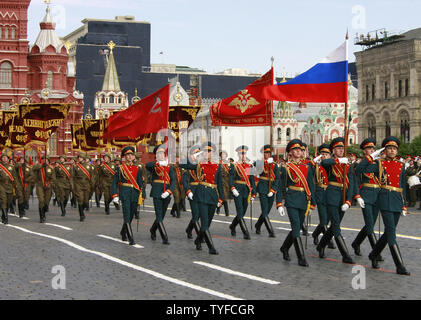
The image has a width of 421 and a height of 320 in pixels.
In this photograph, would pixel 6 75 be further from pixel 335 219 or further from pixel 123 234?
pixel 335 219

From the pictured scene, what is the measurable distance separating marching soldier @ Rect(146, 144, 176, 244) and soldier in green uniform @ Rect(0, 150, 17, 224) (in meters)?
5.64

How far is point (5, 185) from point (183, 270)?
936 centimetres

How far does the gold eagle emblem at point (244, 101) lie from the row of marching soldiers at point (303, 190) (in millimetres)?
Result: 1055

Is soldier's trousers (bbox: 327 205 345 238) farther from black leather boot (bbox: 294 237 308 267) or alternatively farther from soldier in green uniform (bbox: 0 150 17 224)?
soldier in green uniform (bbox: 0 150 17 224)

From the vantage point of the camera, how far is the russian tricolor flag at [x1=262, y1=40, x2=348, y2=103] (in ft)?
39.1

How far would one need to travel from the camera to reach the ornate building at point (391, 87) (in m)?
68.8

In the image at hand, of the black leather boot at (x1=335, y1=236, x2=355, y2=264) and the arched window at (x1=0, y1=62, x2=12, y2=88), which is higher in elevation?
the arched window at (x1=0, y1=62, x2=12, y2=88)

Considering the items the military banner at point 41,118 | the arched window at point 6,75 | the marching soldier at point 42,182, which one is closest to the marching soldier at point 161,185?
the marching soldier at point 42,182

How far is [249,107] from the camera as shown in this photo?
14250 millimetres

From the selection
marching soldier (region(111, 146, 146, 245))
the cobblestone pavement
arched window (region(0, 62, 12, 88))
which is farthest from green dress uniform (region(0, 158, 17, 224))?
arched window (region(0, 62, 12, 88))

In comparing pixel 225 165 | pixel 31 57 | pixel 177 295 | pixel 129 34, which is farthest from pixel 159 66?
pixel 177 295

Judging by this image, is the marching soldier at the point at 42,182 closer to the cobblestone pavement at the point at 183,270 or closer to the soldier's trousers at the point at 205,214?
the cobblestone pavement at the point at 183,270

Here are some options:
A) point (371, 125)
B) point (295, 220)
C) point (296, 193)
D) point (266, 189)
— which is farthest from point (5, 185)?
point (371, 125)

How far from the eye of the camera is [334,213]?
36.7 ft
